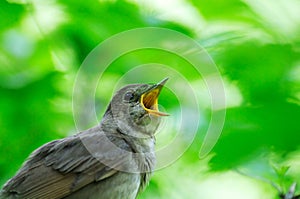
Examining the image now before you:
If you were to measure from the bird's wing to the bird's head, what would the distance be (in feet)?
0.57

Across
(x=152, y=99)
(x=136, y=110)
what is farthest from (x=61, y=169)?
(x=152, y=99)

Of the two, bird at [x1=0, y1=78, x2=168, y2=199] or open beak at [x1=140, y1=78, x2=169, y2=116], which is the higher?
open beak at [x1=140, y1=78, x2=169, y2=116]

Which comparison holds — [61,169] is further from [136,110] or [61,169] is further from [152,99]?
[152,99]

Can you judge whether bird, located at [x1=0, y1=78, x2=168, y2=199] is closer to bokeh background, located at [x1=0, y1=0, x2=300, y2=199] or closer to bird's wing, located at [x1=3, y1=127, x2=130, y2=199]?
bird's wing, located at [x1=3, y1=127, x2=130, y2=199]

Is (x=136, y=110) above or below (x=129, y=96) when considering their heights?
below

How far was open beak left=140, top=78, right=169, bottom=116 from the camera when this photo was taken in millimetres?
3726

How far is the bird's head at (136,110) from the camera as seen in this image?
155 inches

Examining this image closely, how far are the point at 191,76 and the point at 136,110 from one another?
767 millimetres

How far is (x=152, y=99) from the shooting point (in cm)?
393

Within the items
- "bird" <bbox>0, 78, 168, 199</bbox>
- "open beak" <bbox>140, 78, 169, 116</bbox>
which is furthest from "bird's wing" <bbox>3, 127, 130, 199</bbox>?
"open beak" <bbox>140, 78, 169, 116</bbox>

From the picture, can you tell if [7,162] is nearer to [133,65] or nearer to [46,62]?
[46,62]

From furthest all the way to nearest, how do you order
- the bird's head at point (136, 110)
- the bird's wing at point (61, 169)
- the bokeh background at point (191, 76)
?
the bird's head at point (136, 110)
the bird's wing at point (61, 169)
the bokeh background at point (191, 76)

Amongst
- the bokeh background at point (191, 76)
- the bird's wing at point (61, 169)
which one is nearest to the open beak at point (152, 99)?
the bokeh background at point (191, 76)

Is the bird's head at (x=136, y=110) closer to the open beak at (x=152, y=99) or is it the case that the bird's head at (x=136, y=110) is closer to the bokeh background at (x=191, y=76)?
the open beak at (x=152, y=99)
